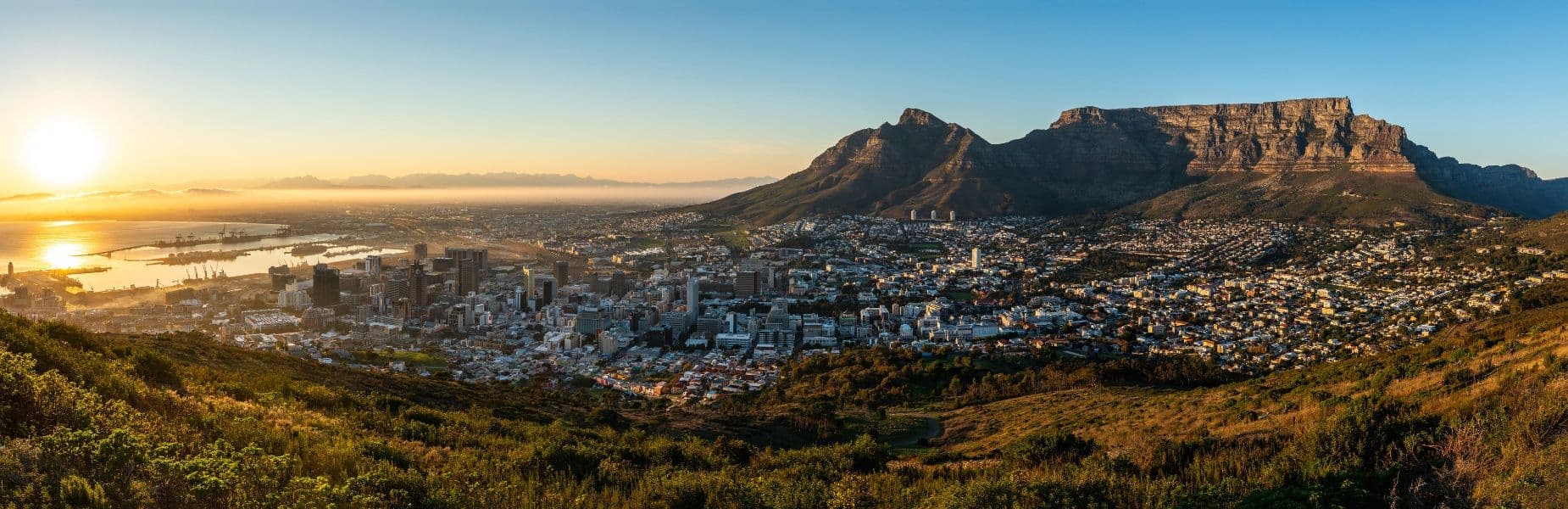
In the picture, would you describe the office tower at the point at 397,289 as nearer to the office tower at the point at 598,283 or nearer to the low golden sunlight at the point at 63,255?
the office tower at the point at 598,283

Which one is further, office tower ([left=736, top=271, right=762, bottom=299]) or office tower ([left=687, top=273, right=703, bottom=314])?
office tower ([left=736, top=271, right=762, bottom=299])

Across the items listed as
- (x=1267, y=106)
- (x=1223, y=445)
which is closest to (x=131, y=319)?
(x=1223, y=445)

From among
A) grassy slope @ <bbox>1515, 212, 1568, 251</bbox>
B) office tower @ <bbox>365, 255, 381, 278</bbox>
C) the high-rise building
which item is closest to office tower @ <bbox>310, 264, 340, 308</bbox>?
office tower @ <bbox>365, 255, 381, 278</bbox>

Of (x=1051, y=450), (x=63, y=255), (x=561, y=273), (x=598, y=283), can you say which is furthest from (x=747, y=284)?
(x=63, y=255)

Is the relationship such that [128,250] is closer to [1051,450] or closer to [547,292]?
[547,292]

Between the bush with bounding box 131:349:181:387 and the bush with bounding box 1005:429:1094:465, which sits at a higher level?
the bush with bounding box 131:349:181:387

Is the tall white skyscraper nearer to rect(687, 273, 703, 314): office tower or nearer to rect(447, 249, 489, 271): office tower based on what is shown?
rect(687, 273, 703, 314): office tower

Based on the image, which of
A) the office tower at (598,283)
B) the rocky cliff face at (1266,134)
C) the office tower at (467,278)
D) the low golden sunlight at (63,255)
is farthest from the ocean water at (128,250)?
the rocky cliff face at (1266,134)
